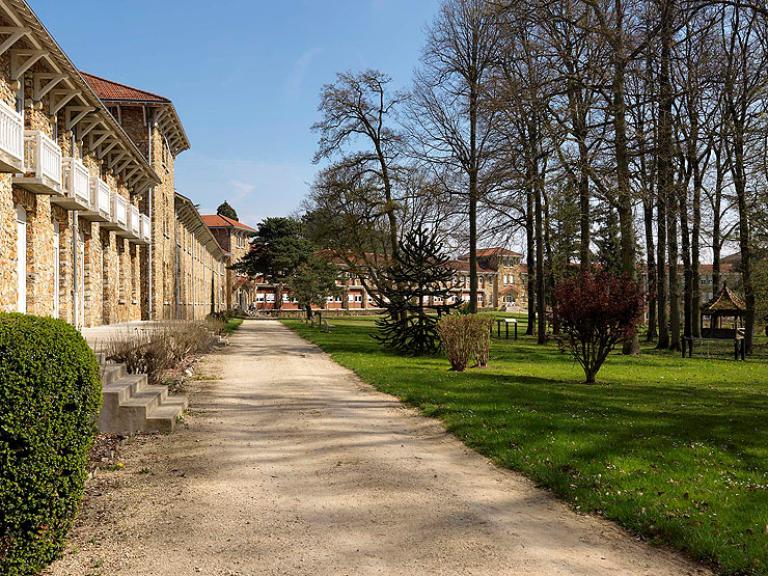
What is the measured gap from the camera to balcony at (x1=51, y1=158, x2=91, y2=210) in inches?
709

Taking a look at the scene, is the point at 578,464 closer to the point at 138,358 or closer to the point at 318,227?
the point at 138,358

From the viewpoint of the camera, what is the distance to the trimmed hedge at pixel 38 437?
387cm

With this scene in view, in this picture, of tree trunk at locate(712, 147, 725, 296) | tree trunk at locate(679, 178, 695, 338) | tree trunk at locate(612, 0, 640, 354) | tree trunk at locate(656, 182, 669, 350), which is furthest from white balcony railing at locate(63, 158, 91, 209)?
tree trunk at locate(712, 147, 725, 296)

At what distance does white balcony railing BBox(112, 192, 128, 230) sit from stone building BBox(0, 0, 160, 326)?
34 millimetres

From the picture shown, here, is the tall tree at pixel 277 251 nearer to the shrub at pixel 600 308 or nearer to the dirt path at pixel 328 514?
the shrub at pixel 600 308

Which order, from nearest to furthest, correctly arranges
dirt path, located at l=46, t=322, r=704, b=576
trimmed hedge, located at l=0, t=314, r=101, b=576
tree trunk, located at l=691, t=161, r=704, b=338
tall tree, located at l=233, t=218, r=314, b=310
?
trimmed hedge, located at l=0, t=314, r=101, b=576 → dirt path, located at l=46, t=322, r=704, b=576 → tree trunk, located at l=691, t=161, r=704, b=338 → tall tree, located at l=233, t=218, r=314, b=310

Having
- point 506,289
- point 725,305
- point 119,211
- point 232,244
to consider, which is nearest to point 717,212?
point 725,305

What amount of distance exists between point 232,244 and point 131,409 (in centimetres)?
8463

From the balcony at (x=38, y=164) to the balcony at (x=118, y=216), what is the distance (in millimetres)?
6796

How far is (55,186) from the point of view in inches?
645

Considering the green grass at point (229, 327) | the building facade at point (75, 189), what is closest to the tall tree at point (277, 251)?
the green grass at point (229, 327)

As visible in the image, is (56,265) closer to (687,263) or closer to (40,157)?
(40,157)

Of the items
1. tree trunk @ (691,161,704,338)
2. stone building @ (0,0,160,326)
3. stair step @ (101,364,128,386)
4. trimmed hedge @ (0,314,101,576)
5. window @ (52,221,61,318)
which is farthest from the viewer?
tree trunk @ (691,161,704,338)

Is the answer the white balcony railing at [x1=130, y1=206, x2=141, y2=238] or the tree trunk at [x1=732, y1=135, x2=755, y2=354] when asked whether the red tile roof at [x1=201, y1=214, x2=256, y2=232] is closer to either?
the white balcony railing at [x1=130, y1=206, x2=141, y2=238]
